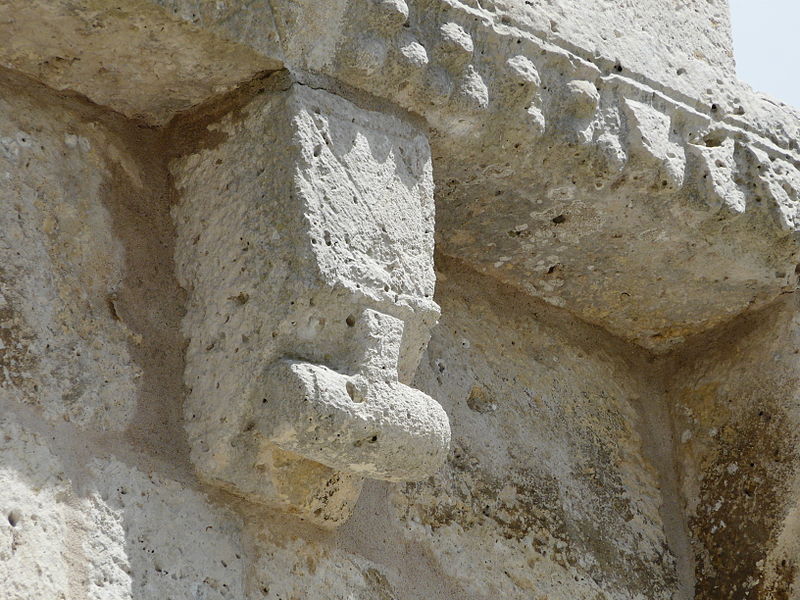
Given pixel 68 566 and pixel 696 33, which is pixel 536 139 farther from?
pixel 68 566

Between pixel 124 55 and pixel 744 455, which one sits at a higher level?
pixel 124 55

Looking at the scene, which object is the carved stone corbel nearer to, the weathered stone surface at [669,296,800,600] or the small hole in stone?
the small hole in stone

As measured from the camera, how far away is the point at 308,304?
5.47 feet

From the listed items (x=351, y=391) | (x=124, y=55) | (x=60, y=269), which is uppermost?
(x=124, y=55)

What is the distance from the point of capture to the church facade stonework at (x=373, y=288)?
165cm

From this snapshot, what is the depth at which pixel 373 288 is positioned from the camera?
1717mm

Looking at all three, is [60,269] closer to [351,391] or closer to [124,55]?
[124,55]

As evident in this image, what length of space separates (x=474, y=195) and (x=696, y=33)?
1.72 ft

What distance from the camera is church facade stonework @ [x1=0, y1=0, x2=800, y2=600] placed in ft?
5.42

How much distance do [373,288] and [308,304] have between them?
0.10 meters

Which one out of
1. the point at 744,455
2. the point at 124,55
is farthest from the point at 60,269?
the point at 744,455

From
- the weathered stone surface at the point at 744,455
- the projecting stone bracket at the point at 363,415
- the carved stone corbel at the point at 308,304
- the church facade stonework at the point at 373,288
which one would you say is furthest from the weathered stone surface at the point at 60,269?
the weathered stone surface at the point at 744,455

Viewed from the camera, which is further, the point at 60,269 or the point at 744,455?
the point at 744,455

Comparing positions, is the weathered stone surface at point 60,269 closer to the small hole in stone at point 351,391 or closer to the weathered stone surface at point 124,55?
the weathered stone surface at point 124,55
